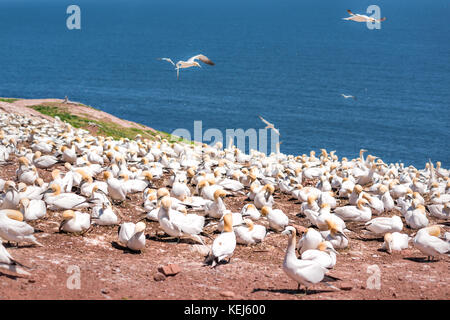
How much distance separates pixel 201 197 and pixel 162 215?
9.46 ft

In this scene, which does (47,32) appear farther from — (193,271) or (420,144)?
(193,271)

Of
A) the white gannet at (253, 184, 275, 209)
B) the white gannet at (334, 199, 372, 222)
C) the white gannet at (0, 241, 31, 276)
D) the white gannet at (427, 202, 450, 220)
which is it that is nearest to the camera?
the white gannet at (0, 241, 31, 276)

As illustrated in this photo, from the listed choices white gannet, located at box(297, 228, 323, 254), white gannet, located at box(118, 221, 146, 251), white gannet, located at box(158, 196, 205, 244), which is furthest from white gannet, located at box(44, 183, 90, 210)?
white gannet, located at box(297, 228, 323, 254)

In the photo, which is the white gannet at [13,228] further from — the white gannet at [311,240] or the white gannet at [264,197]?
the white gannet at [264,197]

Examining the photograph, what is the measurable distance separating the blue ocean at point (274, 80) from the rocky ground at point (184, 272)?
2038 inches

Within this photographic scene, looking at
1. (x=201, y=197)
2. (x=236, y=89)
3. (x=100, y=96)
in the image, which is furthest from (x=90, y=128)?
(x=236, y=89)

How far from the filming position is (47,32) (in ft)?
607

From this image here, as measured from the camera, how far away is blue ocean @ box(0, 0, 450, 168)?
74.2m

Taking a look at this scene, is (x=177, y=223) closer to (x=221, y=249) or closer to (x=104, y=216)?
(x=221, y=249)

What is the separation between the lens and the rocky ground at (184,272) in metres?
7.41

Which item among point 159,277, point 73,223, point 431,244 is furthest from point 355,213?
point 73,223

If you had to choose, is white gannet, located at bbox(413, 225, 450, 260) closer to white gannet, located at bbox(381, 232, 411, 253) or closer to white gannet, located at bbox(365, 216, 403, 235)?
white gannet, located at bbox(381, 232, 411, 253)

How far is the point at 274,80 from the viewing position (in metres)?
110

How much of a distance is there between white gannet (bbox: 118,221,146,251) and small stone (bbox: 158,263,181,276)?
1137 mm
